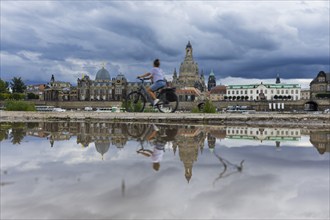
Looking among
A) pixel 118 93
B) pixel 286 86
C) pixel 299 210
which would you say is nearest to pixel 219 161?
pixel 299 210

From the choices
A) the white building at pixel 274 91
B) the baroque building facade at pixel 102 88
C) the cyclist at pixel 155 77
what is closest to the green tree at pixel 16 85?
the baroque building facade at pixel 102 88

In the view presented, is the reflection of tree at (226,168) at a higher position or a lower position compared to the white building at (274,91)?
lower

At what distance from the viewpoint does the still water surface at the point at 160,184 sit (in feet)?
20.0

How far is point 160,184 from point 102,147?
245 inches

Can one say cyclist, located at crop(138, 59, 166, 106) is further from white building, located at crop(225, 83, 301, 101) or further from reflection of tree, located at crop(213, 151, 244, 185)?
white building, located at crop(225, 83, 301, 101)

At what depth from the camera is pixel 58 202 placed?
6.39m

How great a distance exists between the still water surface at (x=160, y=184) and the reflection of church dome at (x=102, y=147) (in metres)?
0.04

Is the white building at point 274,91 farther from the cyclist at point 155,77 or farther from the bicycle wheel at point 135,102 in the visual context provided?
the cyclist at point 155,77

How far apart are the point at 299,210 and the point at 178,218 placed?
7.54ft

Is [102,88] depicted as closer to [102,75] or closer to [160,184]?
[102,75]

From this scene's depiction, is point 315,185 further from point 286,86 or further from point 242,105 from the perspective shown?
point 286,86

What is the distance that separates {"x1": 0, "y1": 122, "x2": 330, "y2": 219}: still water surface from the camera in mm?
6090

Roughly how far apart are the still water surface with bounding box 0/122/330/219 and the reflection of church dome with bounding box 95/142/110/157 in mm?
37

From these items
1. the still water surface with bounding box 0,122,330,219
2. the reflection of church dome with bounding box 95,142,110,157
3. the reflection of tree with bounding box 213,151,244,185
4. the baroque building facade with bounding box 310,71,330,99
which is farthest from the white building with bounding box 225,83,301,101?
the reflection of tree with bounding box 213,151,244,185
